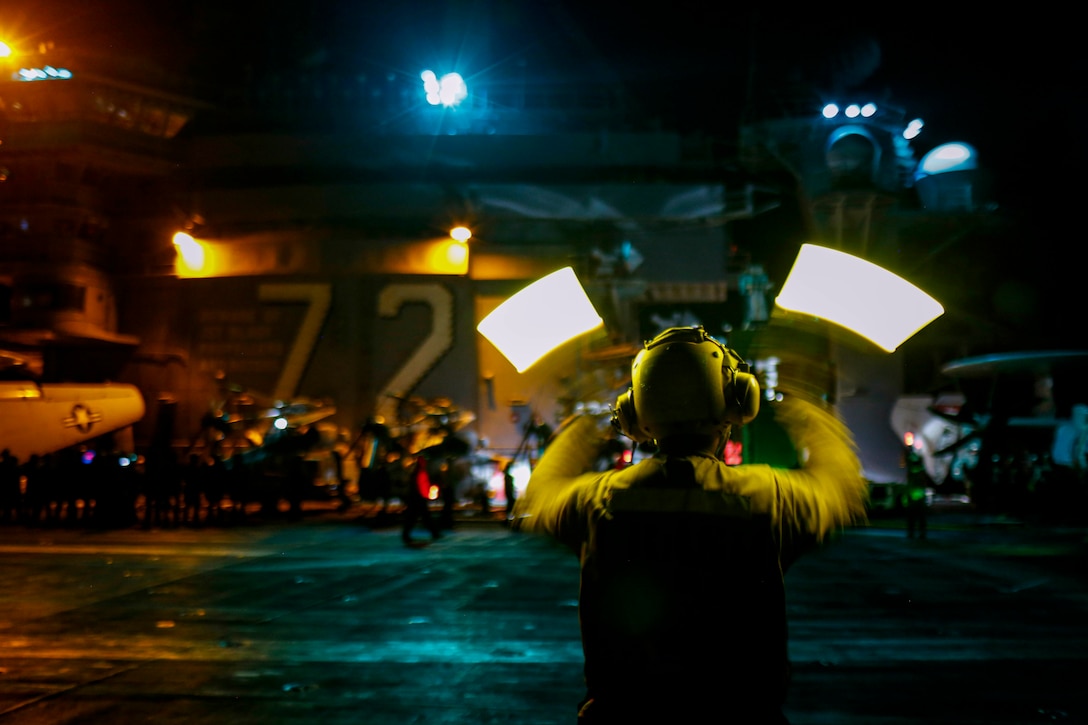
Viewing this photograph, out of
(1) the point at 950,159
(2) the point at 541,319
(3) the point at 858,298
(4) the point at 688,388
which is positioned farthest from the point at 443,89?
(4) the point at 688,388

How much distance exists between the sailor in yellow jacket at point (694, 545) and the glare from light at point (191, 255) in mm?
30036

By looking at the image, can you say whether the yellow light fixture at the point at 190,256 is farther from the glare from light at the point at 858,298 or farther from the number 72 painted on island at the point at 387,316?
the glare from light at the point at 858,298

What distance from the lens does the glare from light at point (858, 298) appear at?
2.63 m

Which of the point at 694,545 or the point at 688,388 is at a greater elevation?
the point at 688,388

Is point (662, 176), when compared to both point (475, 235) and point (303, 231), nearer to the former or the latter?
→ point (475, 235)

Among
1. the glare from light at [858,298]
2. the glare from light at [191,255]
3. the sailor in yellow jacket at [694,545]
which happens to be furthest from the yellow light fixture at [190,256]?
the glare from light at [858,298]

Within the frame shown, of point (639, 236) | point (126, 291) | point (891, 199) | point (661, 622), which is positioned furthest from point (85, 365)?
point (661, 622)

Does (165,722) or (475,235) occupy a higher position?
(475,235)

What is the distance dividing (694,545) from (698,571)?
2.8 inches

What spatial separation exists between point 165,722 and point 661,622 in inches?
169

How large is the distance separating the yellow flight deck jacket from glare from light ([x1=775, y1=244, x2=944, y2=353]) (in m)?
0.42

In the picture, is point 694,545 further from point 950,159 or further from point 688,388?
point 950,159

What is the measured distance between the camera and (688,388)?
2525 mm

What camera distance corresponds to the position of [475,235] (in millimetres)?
28750
